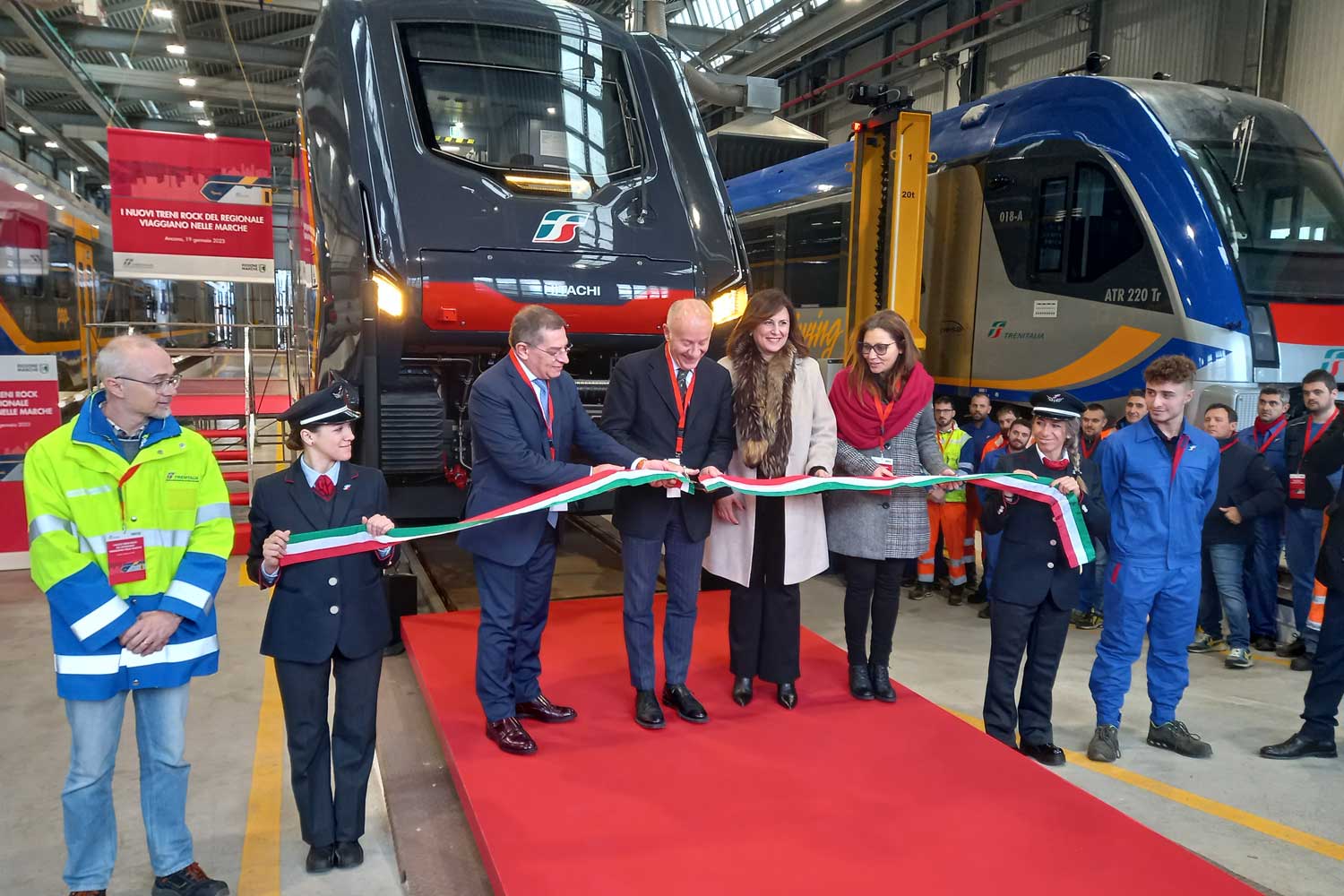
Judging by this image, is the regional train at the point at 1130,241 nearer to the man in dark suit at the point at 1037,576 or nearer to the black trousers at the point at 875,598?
the man in dark suit at the point at 1037,576

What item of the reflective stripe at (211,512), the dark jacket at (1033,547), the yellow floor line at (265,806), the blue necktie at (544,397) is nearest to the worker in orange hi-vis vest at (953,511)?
the dark jacket at (1033,547)

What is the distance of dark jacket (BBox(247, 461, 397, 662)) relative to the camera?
9.46 feet

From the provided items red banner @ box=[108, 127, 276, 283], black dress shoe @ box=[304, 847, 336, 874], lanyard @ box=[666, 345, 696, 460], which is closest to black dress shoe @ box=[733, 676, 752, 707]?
lanyard @ box=[666, 345, 696, 460]

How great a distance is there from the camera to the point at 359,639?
117 inches

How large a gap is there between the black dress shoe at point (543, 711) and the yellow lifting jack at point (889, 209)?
3755 mm

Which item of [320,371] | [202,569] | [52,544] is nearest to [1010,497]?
[202,569]

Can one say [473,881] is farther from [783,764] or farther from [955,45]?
[955,45]

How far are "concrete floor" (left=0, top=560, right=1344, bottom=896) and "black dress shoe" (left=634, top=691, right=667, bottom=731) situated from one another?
0.56m

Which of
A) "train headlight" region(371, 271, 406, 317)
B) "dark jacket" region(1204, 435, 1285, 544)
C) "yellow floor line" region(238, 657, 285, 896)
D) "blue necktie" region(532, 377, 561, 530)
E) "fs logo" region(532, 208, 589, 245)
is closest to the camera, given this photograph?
"yellow floor line" region(238, 657, 285, 896)

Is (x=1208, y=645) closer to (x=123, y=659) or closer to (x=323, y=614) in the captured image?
(x=323, y=614)

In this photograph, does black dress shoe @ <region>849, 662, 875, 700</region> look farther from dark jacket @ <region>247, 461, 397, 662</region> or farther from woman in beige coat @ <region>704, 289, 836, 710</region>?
dark jacket @ <region>247, 461, 397, 662</region>

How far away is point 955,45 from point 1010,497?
42.8 ft

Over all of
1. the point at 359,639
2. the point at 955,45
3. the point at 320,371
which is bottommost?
the point at 359,639

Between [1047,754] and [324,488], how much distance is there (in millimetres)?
2978
